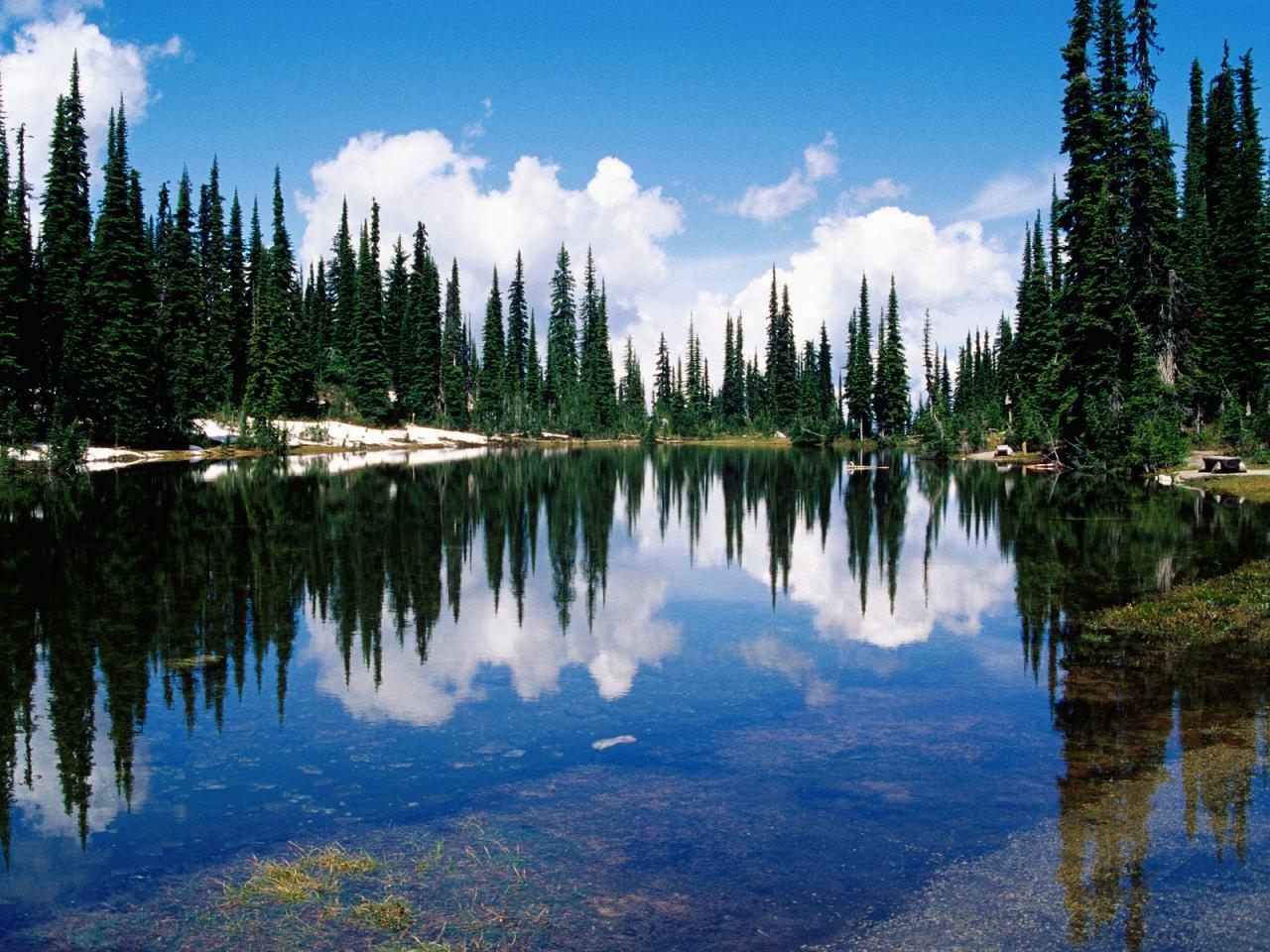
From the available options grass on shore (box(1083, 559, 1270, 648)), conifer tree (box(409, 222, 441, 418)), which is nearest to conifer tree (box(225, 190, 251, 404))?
conifer tree (box(409, 222, 441, 418))

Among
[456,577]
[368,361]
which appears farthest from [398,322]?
[456,577]

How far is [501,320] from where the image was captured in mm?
119438

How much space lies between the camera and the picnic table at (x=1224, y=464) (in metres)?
38.7

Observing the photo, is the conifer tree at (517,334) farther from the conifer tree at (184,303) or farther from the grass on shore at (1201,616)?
the grass on shore at (1201,616)

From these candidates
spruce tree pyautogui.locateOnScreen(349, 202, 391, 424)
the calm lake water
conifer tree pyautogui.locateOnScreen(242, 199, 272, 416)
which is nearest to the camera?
the calm lake water

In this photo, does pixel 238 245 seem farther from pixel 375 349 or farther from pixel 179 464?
pixel 179 464

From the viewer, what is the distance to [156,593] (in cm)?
1831

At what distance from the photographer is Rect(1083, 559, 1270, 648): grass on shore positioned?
14.1m

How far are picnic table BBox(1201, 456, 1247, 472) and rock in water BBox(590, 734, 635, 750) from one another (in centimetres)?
3684

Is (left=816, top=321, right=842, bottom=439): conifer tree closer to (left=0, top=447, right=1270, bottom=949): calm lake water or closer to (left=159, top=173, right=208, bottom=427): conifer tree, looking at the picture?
(left=159, top=173, right=208, bottom=427): conifer tree

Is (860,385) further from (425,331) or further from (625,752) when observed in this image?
(625,752)

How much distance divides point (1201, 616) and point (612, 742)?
1012 centimetres

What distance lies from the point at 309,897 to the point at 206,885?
0.89 m

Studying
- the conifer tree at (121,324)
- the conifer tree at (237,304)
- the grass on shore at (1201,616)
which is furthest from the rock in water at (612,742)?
the conifer tree at (237,304)
